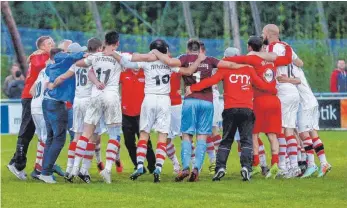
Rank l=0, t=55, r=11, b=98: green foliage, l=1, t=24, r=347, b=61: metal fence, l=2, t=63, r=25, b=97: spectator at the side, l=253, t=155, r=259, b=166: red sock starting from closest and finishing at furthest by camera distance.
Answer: l=253, t=155, r=259, b=166: red sock, l=2, t=63, r=25, b=97: spectator at the side, l=0, t=55, r=11, b=98: green foliage, l=1, t=24, r=347, b=61: metal fence

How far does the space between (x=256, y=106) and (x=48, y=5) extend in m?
24.5

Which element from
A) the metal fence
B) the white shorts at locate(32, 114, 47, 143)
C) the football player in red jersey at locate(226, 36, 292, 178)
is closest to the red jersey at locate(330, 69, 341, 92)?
the metal fence

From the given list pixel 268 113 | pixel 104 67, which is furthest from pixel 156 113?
pixel 268 113

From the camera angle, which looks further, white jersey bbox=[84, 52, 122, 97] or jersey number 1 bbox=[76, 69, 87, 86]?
jersey number 1 bbox=[76, 69, 87, 86]

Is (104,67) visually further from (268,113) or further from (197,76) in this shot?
(268,113)

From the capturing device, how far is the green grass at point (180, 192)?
15820mm

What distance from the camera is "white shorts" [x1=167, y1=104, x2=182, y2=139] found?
2105 centimetres

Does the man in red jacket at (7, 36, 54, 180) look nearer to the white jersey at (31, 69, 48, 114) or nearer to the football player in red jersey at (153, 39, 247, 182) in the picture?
the white jersey at (31, 69, 48, 114)

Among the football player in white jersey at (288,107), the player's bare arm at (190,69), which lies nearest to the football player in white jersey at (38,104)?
the player's bare arm at (190,69)

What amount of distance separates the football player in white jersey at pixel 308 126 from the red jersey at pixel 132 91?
260 centimetres

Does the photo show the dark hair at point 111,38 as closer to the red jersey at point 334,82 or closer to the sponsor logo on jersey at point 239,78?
the sponsor logo on jersey at point 239,78

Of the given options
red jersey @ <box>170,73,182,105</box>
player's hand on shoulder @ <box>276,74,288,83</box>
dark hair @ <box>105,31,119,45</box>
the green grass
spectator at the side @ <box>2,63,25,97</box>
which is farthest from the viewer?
spectator at the side @ <box>2,63,25,97</box>

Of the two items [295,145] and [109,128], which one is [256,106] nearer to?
[295,145]

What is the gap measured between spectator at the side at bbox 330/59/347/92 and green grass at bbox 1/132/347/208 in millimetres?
13447
